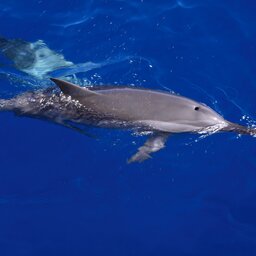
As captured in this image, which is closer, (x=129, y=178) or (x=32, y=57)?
(x=129, y=178)

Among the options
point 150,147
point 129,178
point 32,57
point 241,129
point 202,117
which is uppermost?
point 32,57

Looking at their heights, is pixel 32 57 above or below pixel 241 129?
above

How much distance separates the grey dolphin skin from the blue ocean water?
341 millimetres

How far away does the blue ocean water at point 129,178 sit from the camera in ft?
29.2

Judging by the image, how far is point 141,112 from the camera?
28.9ft

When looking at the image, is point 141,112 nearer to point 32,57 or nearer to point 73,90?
point 73,90

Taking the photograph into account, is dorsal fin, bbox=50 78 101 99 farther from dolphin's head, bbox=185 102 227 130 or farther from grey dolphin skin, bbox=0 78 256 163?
dolphin's head, bbox=185 102 227 130

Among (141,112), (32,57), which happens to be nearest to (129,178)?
(141,112)

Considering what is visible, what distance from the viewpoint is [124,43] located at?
11656mm

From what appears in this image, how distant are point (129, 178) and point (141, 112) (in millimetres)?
1255

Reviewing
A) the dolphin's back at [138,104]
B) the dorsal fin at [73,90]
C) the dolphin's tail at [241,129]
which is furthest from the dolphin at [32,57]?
the dolphin's tail at [241,129]

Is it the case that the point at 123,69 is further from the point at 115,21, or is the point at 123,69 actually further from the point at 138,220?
the point at 138,220

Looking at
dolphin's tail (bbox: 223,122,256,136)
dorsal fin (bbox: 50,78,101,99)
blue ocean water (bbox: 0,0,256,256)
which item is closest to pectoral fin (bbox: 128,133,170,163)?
blue ocean water (bbox: 0,0,256,256)

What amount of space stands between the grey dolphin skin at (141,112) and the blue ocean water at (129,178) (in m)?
0.34
